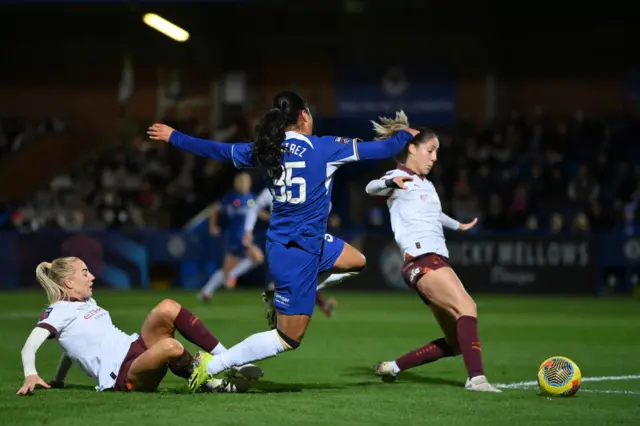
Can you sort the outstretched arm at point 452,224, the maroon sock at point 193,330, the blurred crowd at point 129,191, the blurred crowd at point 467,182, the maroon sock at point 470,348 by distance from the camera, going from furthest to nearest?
the blurred crowd at point 129,191 < the blurred crowd at point 467,182 < the outstretched arm at point 452,224 < the maroon sock at point 470,348 < the maroon sock at point 193,330

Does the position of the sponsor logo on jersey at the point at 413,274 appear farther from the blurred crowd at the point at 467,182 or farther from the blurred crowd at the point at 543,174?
the blurred crowd at the point at 467,182

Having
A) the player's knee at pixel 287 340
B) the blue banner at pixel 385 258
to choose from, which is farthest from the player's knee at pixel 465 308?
the blue banner at pixel 385 258

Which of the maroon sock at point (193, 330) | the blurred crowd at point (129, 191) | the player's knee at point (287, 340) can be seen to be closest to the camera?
the player's knee at point (287, 340)

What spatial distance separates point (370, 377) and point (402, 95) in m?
19.6

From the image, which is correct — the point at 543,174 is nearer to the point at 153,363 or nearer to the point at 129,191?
the point at 129,191

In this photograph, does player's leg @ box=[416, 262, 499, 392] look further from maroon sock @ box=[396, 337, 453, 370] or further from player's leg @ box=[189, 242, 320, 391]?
player's leg @ box=[189, 242, 320, 391]

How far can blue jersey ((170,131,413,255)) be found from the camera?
8.06 metres

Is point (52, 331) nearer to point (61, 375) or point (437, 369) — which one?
point (61, 375)

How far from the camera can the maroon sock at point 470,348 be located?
854cm

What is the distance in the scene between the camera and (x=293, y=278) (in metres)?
8.11

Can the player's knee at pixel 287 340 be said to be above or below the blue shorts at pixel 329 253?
below

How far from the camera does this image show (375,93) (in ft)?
95.1

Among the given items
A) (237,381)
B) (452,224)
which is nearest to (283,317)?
(237,381)

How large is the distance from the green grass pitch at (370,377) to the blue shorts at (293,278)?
66 centimetres
